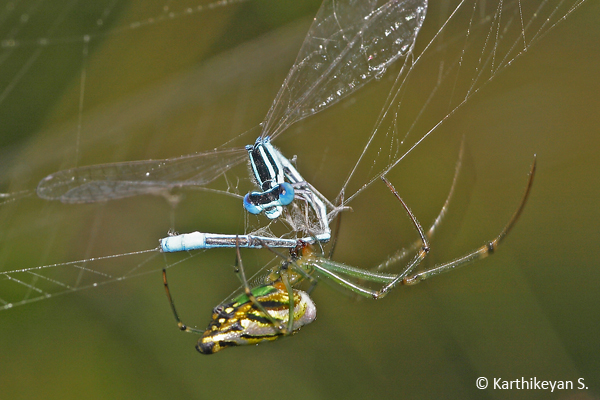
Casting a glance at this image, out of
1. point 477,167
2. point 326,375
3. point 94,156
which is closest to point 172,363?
point 326,375

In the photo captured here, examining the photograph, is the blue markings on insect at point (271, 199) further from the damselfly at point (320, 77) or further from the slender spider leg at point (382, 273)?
the slender spider leg at point (382, 273)

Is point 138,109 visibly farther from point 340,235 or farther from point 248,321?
point 248,321

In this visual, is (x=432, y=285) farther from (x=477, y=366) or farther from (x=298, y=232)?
(x=298, y=232)

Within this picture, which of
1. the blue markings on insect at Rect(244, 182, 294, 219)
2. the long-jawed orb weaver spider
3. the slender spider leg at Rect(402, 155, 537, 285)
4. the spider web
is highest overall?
the spider web

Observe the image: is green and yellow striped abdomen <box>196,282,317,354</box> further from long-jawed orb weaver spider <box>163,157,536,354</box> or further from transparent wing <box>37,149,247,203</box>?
transparent wing <box>37,149,247,203</box>

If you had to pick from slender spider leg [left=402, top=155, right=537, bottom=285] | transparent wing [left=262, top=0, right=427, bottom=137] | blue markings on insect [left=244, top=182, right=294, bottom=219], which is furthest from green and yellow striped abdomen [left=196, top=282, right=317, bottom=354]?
transparent wing [left=262, top=0, right=427, bottom=137]

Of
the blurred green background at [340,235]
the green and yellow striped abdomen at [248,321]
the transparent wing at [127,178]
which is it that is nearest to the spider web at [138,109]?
the blurred green background at [340,235]
